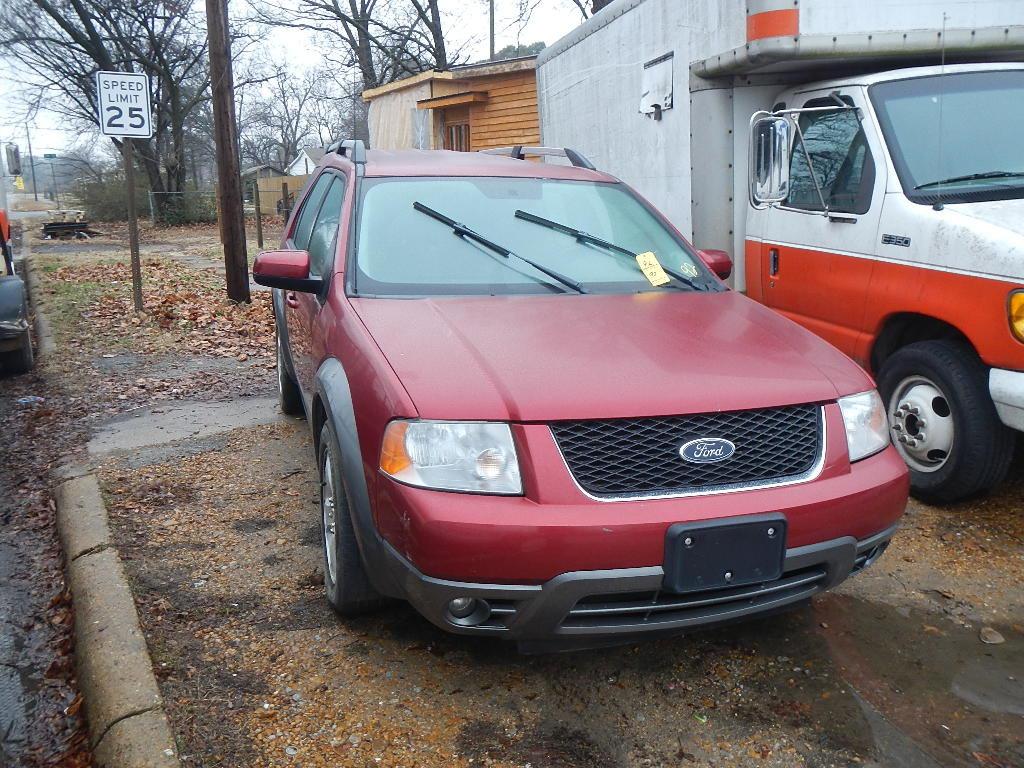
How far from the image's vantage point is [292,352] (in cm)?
498

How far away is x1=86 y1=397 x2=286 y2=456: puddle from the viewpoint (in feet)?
18.8

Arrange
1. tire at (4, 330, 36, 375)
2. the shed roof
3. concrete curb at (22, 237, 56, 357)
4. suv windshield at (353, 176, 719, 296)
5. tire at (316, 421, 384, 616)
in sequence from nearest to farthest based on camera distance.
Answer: tire at (316, 421, 384, 616) → suv windshield at (353, 176, 719, 296) → tire at (4, 330, 36, 375) → concrete curb at (22, 237, 56, 357) → the shed roof

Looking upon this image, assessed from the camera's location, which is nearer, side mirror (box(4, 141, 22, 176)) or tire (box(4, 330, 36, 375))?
tire (box(4, 330, 36, 375))

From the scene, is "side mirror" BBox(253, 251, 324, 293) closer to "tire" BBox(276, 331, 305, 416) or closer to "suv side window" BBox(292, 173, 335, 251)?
"suv side window" BBox(292, 173, 335, 251)

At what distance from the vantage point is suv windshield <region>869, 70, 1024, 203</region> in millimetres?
4504

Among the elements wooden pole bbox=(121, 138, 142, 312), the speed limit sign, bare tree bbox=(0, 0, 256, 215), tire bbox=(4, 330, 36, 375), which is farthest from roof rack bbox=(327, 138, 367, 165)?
bare tree bbox=(0, 0, 256, 215)

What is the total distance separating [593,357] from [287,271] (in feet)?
5.01

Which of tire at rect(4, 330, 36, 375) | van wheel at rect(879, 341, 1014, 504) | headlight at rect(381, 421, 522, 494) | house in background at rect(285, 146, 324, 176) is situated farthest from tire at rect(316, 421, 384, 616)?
Result: house in background at rect(285, 146, 324, 176)

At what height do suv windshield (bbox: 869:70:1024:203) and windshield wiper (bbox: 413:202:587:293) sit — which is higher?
suv windshield (bbox: 869:70:1024:203)

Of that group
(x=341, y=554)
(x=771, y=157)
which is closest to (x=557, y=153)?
(x=771, y=157)

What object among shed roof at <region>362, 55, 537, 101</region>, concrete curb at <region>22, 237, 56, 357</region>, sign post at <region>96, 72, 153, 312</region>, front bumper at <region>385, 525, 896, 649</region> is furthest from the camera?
shed roof at <region>362, 55, 537, 101</region>

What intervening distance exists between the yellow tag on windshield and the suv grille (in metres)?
1.22

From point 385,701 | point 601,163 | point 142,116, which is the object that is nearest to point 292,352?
point 385,701

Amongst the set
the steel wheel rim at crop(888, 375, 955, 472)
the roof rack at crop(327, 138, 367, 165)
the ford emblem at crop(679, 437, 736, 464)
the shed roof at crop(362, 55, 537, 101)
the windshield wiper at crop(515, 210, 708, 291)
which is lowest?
the steel wheel rim at crop(888, 375, 955, 472)
